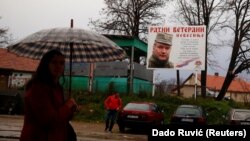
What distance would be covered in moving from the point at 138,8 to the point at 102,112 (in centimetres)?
2238

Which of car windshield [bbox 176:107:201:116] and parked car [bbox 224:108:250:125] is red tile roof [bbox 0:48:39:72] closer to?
car windshield [bbox 176:107:201:116]

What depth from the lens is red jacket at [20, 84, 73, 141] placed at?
16.0 feet

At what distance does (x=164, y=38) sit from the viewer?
3978cm

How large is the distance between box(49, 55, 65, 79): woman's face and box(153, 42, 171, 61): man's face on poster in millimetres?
34601

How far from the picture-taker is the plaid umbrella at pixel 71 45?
269 inches

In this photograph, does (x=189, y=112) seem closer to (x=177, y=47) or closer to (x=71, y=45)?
(x=177, y=47)

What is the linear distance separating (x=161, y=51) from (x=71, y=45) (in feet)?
108

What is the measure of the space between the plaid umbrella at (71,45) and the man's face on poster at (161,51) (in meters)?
31.9

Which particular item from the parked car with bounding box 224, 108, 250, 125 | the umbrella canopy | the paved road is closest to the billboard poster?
the parked car with bounding box 224, 108, 250, 125

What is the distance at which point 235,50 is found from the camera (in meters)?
47.1

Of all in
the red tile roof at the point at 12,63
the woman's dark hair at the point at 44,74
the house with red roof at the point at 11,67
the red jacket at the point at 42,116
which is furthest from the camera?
the red tile roof at the point at 12,63

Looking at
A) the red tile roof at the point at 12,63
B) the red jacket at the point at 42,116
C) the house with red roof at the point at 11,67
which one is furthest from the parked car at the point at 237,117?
the red tile roof at the point at 12,63

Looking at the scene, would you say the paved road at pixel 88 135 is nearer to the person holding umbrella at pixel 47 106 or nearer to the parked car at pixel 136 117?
the parked car at pixel 136 117

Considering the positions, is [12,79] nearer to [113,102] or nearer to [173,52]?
[173,52]
